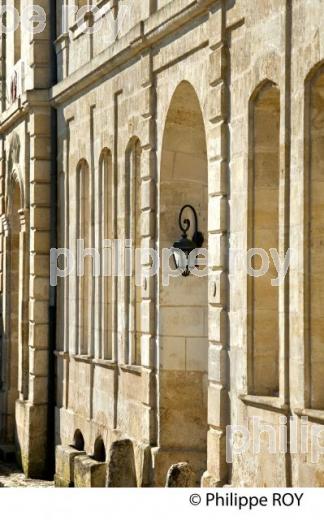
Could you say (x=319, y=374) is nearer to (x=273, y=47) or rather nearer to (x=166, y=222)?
(x=273, y=47)

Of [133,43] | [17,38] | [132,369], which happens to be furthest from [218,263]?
[17,38]

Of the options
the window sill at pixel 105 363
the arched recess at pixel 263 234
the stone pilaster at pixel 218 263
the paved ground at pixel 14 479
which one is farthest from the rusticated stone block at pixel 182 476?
the paved ground at pixel 14 479

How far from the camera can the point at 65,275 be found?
72.2ft

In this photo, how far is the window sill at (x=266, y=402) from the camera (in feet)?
43.6

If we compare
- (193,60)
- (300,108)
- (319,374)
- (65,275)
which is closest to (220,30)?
(193,60)

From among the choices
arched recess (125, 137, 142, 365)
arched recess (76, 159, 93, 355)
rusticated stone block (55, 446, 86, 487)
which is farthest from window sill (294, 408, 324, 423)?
arched recess (76, 159, 93, 355)

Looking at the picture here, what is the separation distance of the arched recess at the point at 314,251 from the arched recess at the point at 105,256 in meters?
6.78

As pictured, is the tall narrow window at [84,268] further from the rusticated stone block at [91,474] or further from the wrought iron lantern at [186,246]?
the wrought iron lantern at [186,246]

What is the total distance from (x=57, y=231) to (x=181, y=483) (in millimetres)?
10075

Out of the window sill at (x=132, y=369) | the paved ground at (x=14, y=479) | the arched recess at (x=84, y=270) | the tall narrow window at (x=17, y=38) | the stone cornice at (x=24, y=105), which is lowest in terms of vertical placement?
the paved ground at (x=14, y=479)

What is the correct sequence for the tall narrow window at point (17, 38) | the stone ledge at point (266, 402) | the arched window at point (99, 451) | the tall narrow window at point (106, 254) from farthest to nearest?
the tall narrow window at point (17, 38) → the tall narrow window at point (106, 254) → the arched window at point (99, 451) → the stone ledge at point (266, 402)

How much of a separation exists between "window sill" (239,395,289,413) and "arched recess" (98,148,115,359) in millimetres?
5524

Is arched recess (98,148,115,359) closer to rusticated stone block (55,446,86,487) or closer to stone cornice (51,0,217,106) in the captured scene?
stone cornice (51,0,217,106)

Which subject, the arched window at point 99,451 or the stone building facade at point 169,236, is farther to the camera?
the arched window at point 99,451
